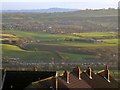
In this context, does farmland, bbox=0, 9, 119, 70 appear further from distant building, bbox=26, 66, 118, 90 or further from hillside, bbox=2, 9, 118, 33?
distant building, bbox=26, 66, 118, 90

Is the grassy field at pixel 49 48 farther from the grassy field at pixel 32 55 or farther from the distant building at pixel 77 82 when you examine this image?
the distant building at pixel 77 82

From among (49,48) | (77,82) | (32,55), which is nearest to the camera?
(77,82)

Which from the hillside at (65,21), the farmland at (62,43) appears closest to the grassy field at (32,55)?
the farmland at (62,43)

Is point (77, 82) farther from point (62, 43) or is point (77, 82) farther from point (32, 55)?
point (62, 43)

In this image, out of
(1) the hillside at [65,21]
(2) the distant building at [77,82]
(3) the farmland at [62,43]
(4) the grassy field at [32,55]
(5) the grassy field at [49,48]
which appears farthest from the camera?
(1) the hillside at [65,21]

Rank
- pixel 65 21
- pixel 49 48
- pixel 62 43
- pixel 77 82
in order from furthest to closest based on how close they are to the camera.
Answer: pixel 65 21, pixel 62 43, pixel 49 48, pixel 77 82

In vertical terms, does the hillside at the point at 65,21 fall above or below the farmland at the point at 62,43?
above

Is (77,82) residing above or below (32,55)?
above

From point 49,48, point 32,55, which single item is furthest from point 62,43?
point 32,55

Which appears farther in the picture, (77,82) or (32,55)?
(32,55)

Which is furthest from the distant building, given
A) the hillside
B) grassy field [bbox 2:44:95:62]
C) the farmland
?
the hillside

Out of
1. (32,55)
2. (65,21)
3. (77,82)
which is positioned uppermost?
(65,21)
